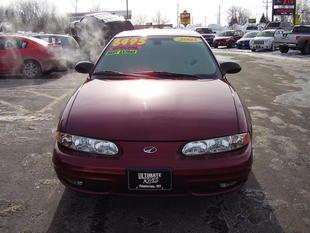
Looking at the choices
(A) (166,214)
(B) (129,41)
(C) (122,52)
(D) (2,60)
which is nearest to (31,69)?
(D) (2,60)

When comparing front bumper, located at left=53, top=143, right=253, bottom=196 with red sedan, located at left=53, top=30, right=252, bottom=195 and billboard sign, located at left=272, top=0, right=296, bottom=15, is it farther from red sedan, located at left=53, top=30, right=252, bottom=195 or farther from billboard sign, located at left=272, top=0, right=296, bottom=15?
billboard sign, located at left=272, top=0, right=296, bottom=15

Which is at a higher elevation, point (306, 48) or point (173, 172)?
point (173, 172)

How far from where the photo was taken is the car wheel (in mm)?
13766

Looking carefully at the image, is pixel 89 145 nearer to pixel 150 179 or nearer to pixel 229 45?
pixel 150 179

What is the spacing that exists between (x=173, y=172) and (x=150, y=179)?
0.59 ft

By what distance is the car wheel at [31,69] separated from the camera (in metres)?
13.8

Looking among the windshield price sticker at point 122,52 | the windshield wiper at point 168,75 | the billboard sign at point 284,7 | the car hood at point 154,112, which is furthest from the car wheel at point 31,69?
the billboard sign at point 284,7

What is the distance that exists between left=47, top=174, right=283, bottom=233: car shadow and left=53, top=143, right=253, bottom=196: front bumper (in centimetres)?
28

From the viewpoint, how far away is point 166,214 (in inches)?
145

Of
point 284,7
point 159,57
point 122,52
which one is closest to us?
point 159,57

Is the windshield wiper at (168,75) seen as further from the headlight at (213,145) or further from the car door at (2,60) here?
the car door at (2,60)

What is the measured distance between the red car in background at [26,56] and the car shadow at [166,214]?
407 inches

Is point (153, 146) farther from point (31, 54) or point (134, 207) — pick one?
point (31, 54)

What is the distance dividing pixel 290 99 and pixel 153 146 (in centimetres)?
679
